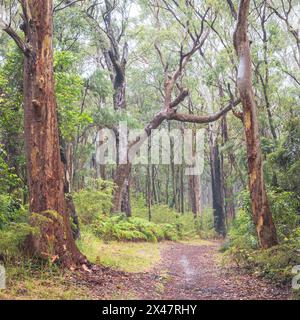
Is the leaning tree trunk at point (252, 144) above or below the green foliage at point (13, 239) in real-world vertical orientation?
above

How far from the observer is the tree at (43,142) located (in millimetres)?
7309

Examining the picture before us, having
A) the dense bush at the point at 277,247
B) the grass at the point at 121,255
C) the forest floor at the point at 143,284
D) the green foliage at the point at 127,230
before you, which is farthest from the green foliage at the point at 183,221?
the forest floor at the point at 143,284

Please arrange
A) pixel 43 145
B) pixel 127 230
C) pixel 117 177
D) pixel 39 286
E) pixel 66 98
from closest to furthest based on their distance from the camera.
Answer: pixel 39 286 → pixel 43 145 → pixel 66 98 → pixel 127 230 → pixel 117 177

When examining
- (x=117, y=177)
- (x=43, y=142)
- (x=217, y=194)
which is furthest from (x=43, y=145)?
(x=217, y=194)

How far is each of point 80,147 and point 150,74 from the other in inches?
397

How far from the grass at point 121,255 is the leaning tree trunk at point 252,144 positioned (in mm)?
2998

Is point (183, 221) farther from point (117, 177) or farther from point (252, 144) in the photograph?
point (252, 144)

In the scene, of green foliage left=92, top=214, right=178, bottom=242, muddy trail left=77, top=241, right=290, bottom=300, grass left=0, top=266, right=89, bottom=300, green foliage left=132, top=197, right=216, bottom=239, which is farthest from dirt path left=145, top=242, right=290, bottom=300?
green foliage left=132, top=197, right=216, bottom=239

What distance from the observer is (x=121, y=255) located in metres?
11.8

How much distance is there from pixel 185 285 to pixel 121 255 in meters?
3.81

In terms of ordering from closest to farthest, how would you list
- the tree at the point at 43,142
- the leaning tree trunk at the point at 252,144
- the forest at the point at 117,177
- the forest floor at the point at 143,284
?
1. the forest floor at the point at 143,284
2. the forest at the point at 117,177
3. the tree at the point at 43,142
4. the leaning tree trunk at the point at 252,144

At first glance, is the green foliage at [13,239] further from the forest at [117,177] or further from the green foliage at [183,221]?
the green foliage at [183,221]

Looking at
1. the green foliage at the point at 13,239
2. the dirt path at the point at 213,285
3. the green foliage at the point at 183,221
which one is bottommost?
the green foliage at the point at 183,221

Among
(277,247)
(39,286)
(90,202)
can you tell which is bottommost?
(39,286)
